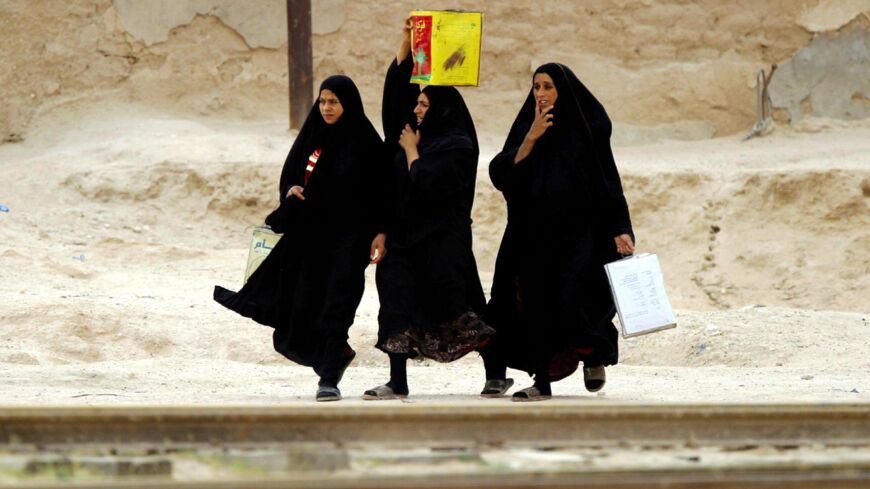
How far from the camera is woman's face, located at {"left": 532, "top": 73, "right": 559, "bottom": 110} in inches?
245

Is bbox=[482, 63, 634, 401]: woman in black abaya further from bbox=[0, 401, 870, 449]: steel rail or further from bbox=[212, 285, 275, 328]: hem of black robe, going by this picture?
bbox=[0, 401, 870, 449]: steel rail

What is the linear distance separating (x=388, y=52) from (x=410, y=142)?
7571 millimetres

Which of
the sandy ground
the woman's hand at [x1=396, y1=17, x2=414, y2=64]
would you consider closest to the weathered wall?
the sandy ground

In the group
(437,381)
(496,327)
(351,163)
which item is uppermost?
(351,163)

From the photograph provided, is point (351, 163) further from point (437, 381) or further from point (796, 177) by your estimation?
point (796, 177)

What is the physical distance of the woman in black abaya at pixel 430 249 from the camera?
20.4ft

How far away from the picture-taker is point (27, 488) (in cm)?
335

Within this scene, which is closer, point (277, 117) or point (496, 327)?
point (496, 327)

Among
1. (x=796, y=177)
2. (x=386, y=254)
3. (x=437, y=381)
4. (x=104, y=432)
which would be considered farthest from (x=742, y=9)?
(x=104, y=432)

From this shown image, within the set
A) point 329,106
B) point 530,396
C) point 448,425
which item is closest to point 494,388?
point 530,396

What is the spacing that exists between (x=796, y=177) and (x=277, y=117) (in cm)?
470

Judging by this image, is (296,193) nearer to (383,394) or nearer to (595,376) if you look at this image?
(383,394)

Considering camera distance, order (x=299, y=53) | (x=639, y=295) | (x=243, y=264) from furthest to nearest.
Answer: (x=299, y=53) → (x=243, y=264) → (x=639, y=295)

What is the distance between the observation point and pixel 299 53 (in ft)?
41.2
